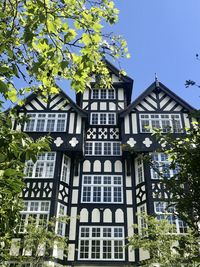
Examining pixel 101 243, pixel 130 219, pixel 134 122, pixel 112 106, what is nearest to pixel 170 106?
pixel 134 122

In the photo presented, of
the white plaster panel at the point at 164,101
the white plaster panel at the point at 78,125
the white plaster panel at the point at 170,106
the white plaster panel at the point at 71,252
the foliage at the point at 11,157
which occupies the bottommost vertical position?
the foliage at the point at 11,157

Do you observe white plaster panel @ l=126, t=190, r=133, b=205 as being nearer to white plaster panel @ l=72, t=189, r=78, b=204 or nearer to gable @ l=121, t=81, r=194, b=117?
white plaster panel @ l=72, t=189, r=78, b=204

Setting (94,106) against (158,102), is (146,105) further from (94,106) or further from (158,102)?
(94,106)

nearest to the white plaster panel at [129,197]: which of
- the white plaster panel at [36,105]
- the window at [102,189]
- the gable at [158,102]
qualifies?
the window at [102,189]

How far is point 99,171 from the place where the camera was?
81.7 feet

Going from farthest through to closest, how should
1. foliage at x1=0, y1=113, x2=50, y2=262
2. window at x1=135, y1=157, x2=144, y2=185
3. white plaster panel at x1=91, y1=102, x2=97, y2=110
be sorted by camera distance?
1. white plaster panel at x1=91, y1=102, x2=97, y2=110
2. window at x1=135, y1=157, x2=144, y2=185
3. foliage at x1=0, y1=113, x2=50, y2=262

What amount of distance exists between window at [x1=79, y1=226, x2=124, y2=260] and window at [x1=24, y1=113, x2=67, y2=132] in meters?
7.98

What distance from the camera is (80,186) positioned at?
2416 centimetres

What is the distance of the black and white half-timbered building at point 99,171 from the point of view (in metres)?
21.9

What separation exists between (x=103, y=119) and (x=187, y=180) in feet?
71.8

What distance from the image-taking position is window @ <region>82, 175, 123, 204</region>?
929 inches

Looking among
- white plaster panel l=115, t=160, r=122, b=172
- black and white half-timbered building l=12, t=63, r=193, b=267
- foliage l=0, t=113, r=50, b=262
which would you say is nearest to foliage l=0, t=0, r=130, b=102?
foliage l=0, t=113, r=50, b=262

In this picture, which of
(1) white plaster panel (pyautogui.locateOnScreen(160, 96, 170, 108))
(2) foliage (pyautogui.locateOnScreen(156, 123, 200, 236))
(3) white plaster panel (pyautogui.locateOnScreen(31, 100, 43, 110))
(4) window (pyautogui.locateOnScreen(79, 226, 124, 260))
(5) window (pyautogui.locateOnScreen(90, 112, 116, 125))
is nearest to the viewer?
(2) foliage (pyautogui.locateOnScreen(156, 123, 200, 236))

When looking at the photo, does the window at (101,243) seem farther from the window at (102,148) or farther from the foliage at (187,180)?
the foliage at (187,180)
